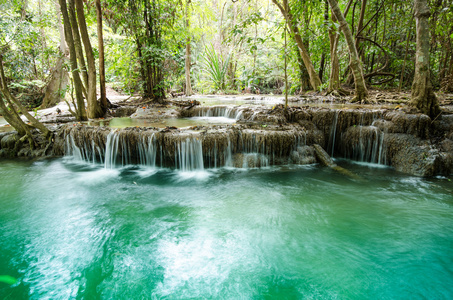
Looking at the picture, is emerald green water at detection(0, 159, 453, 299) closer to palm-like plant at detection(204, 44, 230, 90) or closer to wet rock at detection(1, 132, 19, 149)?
wet rock at detection(1, 132, 19, 149)

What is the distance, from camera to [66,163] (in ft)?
19.9

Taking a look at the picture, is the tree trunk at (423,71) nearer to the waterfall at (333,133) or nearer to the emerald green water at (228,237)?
the waterfall at (333,133)

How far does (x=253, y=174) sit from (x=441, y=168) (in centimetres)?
392

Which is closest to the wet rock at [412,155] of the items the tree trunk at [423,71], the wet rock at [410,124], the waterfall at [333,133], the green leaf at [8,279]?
the wet rock at [410,124]

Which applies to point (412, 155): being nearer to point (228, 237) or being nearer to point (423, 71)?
point (423, 71)

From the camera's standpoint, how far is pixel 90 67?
6.99 meters

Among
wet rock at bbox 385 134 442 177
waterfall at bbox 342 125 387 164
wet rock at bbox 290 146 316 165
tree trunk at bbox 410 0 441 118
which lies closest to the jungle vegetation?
tree trunk at bbox 410 0 441 118

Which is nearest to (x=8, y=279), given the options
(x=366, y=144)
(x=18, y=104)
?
(x=18, y=104)

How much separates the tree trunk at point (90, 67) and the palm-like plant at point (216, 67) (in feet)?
33.2

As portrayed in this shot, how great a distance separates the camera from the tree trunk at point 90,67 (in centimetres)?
656

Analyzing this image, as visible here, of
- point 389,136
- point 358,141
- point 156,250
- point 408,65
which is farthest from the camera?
point 408,65

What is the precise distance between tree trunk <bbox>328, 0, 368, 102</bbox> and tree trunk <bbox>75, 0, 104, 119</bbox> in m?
6.96

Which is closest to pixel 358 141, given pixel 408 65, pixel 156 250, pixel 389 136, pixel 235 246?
pixel 389 136

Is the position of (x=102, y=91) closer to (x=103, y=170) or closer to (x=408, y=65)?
(x=103, y=170)
